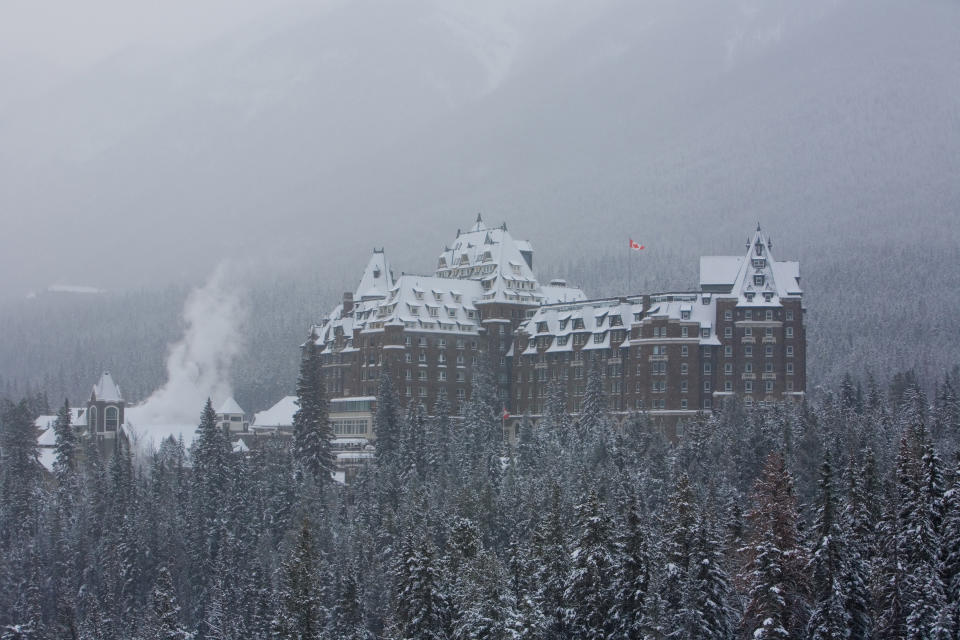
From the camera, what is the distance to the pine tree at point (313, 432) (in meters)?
139

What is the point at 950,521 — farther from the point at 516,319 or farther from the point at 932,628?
the point at 516,319

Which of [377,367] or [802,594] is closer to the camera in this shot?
[802,594]

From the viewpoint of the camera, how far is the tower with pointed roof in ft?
598

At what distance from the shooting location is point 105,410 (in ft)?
600

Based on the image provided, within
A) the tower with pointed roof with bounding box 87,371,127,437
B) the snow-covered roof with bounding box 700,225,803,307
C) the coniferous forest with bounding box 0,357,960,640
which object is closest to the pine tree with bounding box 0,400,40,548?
the coniferous forest with bounding box 0,357,960,640

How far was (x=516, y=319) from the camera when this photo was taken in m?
170

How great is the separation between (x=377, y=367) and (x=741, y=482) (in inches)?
2392

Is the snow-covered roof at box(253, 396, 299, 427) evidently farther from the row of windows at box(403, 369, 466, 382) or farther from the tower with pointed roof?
the row of windows at box(403, 369, 466, 382)

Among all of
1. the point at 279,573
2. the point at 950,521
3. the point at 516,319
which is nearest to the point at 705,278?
the point at 516,319

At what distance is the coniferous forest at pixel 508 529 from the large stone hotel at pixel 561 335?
638 centimetres

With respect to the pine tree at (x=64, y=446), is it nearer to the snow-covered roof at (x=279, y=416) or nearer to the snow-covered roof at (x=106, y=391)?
the snow-covered roof at (x=106, y=391)

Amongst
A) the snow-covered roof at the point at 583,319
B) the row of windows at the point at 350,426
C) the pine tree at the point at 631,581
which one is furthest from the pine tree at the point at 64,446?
the pine tree at the point at 631,581

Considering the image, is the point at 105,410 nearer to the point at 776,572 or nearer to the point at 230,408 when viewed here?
the point at 230,408

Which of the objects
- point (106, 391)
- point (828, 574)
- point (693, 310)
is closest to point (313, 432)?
point (693, 310)
